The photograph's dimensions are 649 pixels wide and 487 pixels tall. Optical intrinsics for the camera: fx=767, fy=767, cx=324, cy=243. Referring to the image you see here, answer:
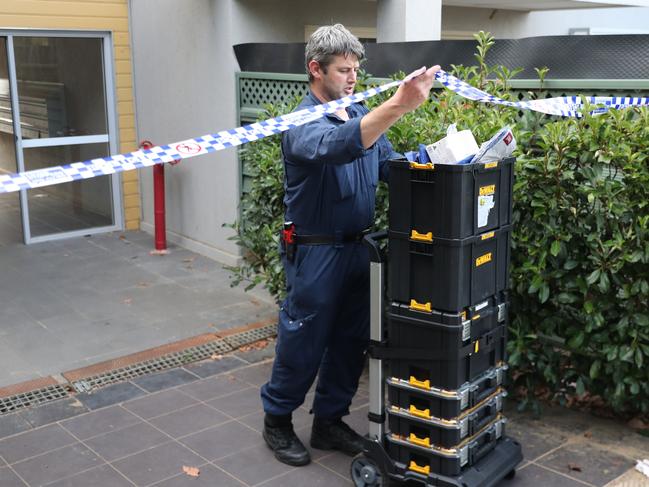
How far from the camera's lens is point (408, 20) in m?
6.99

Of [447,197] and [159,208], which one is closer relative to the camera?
[447,197]

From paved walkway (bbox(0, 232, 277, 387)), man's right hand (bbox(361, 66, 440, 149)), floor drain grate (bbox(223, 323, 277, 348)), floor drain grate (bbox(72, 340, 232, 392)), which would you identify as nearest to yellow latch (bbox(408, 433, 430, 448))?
man's right hand (bbox(361, 66, 440, 149))

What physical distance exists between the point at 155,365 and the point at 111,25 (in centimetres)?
488

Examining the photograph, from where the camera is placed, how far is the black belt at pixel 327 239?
353 cm

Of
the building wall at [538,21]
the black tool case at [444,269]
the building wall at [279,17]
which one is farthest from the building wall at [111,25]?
the black tool case at [444,269]

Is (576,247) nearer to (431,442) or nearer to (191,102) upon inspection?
(431,442)

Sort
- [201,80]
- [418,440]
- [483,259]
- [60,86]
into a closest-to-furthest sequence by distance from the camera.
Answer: [483,259] < [418,440] < [201,80] < [60,86]

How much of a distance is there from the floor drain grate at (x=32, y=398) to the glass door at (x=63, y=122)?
13.4ft

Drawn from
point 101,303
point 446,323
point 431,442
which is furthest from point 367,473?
point 101,303

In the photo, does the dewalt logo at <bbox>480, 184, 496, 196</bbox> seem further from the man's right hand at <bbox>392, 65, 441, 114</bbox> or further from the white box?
the man's right hand at <bbox>392, 65, 441, 114</bbox>

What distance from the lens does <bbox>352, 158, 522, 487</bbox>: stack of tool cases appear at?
10.2ft

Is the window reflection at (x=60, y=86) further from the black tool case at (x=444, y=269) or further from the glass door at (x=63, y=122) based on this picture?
the black tool case at (x=444, y=269)

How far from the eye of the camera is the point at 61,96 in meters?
8.75

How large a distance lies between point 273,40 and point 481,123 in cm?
388
